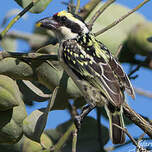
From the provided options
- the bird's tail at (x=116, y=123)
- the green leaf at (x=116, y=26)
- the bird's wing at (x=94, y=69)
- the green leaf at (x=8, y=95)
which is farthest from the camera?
the green leaf at (x=116, y=26)

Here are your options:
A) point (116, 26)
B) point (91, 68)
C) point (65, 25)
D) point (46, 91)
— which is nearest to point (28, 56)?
point (46, 91)

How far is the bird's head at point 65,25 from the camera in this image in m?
2.88

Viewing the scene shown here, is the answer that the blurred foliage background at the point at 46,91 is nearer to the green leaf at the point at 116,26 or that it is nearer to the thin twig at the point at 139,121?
the green leaf at the point at 116,26

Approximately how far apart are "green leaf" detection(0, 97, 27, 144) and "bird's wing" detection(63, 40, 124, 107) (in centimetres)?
51

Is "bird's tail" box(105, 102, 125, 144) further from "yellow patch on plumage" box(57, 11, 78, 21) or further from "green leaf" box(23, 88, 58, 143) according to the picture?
"yellow patch on plumage" box(57, 11, 78, 21)

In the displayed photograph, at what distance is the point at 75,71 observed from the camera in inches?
105

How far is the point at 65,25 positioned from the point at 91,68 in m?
0.48

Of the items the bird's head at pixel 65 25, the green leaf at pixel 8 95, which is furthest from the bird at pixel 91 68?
the green leaf at pixel 8 95

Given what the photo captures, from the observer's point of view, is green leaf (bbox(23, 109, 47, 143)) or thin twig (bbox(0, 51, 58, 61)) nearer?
green leaf (bbox(23, 109, 47, 143))

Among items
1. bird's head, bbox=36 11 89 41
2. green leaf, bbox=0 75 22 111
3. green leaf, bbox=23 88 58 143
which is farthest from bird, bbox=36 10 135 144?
green leaf, bbox=0 75 22 111

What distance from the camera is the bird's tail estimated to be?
2393mm

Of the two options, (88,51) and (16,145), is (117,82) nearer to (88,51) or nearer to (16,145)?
(88,51)

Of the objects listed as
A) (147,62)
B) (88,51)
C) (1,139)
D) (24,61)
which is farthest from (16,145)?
(147,62)

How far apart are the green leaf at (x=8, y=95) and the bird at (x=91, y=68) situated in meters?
0.32
